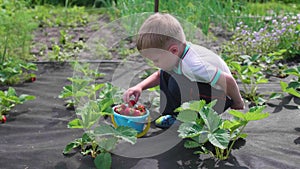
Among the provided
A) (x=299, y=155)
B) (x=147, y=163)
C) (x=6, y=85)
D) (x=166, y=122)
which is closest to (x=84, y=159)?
(x=147, y=163)

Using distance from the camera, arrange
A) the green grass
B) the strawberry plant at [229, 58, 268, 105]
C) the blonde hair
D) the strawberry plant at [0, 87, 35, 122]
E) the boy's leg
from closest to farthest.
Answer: the blonde hair < the boy's leg < the strawberry plant at [0, 87, 35, 122] < the strawberry plant at [229, 58, 268, 105] < the green grass

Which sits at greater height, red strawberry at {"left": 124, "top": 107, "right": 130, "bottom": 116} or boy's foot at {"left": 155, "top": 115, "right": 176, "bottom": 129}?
red strawberry at {"left": 124, "top": 107, "right": 130, "bottom": 116}

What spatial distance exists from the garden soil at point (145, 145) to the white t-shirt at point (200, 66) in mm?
339

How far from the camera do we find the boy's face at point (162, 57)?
205 centimetres

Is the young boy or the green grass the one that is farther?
the green grass

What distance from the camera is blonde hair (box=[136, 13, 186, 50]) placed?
2027 millimetres

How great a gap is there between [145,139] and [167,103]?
0.25 m

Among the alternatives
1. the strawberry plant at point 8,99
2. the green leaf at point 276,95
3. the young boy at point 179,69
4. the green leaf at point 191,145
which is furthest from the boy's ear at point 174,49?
the strawberry plant at point 8,99

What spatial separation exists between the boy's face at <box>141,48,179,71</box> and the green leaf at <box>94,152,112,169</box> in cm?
53

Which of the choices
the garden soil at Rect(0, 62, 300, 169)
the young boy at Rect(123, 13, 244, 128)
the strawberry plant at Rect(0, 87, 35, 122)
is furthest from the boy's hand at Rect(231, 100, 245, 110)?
the strawberry plant at Rect(0, 87, 35, 122)

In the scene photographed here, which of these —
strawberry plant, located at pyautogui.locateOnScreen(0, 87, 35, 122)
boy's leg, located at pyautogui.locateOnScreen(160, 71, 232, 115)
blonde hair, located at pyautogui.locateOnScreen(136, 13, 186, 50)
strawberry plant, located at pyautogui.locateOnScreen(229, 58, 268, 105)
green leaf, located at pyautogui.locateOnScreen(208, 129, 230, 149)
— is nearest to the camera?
green leaf, located at pyautogui.locateOnScreen(208, 129, 230, 149)

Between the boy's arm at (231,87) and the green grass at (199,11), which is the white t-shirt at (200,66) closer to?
the boy's arm at (231,87)

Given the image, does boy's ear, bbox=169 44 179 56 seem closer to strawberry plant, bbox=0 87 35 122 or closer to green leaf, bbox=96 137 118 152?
green leaf, bbox=96 137 118 152

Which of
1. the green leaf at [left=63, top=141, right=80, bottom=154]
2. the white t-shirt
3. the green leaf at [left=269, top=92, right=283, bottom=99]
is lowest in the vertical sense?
the green leaf at [left=63, top=141, right=80, bottom=154]
